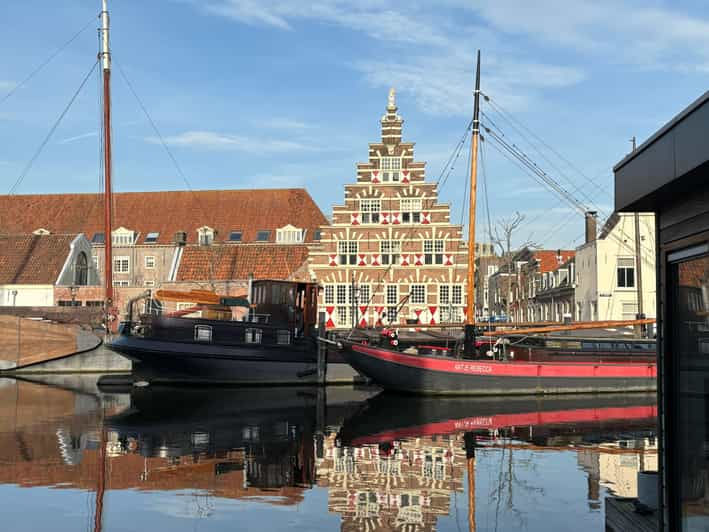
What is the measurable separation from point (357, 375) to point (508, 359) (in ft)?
20.2

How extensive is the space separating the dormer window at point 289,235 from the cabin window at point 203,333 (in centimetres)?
2527

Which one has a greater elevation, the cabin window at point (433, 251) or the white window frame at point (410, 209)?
the white window frame at point (410, 209)

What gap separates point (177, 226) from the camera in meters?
56.9

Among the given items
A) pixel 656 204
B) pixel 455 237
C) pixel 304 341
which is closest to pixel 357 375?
pixel 304 341

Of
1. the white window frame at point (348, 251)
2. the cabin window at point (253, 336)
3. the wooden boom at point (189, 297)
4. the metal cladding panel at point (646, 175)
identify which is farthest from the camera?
the white window frame at point (348, 251)

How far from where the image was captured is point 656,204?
27.1 feet

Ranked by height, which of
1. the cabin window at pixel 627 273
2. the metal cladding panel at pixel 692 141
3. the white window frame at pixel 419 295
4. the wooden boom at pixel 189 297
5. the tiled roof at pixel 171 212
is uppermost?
the tiled roof at pixel 171 212

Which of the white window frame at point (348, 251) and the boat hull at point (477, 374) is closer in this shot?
the boat hull at point (477, 374)

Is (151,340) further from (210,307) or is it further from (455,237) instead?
(455,237)

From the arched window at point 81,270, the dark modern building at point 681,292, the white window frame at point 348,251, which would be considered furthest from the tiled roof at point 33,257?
the dark modern building at point 681,292

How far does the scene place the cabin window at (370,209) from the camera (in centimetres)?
4519

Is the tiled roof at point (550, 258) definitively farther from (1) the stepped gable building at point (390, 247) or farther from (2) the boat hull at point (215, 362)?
(2) the boat hull at point (215, 362)

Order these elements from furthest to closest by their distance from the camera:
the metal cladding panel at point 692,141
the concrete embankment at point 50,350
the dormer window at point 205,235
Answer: the dormer window at point 205,235 < the concrete embankment at point 50,350 < the metal cladding panel at point 692,141

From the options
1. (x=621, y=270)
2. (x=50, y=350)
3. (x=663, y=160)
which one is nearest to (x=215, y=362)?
(x=50, y=350)
